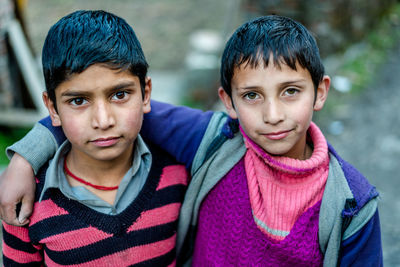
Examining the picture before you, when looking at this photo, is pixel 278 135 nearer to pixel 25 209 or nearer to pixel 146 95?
pixel 146 95

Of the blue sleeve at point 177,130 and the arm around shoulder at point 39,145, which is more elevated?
the blue sleeve at point 177,130

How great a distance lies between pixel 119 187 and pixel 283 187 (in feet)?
2.17

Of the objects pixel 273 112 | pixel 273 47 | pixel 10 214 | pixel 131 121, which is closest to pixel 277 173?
pixel 273 112

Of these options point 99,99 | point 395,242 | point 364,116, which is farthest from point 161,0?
point 99,99

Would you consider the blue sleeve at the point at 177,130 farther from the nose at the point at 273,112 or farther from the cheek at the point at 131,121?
the nose at the point at 273,112

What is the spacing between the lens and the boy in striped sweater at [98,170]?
4.94 feet

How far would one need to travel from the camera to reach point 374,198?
5.15 feet

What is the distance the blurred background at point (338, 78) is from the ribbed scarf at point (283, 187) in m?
1.57

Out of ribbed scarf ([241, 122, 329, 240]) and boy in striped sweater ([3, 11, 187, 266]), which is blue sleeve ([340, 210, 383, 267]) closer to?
ribbed scarf ([241, 122, 329, 240])

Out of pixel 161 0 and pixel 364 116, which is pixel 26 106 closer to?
pixel 364 116

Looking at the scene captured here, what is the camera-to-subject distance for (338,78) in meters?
4.76

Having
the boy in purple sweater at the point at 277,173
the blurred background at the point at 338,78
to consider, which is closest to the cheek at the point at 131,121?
the boy in purple sweater at the point at 277,173

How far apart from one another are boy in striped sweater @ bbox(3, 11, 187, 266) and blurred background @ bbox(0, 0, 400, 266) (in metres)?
1.86

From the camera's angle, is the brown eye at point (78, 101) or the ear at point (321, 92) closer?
the brown eye at point (78, 101)
